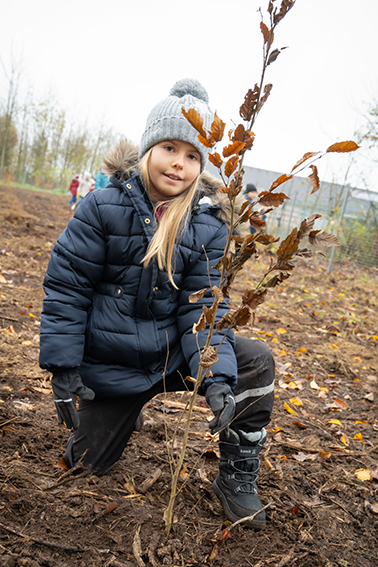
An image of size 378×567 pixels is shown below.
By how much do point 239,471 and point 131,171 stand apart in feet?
4.78

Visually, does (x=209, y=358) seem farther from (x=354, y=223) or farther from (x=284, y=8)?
(x=354, y=223)

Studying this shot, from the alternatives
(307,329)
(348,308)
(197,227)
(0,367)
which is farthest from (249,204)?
(348,308)

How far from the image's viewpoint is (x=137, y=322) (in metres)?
1.97

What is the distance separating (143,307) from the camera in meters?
1.95

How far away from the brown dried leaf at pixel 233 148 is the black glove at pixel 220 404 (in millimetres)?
897

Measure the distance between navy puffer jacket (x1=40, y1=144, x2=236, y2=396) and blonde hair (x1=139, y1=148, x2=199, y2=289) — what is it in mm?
37

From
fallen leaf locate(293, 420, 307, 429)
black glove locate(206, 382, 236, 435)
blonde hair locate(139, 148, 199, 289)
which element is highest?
blonde hair locate(139, 148, 199, 289)

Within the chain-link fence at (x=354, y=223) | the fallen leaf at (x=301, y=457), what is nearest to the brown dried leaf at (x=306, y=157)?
the fallen leaf at (x=301, y=457)

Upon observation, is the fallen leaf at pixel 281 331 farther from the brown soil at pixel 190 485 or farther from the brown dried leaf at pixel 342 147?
the brown dried leaf at pixel 342 147

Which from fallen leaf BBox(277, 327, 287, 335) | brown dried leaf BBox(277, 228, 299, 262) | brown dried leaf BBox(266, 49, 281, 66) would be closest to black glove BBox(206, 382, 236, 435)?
brown dried leaf BBox(277, 228, 299, 262)

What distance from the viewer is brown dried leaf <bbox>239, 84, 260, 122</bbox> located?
4.07 feet

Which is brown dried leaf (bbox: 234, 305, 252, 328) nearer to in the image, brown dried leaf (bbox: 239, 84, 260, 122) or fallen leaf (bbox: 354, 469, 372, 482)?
brown dried leaf (bbox: 239, 84, 260, 122)

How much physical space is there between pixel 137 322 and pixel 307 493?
1.20 metres

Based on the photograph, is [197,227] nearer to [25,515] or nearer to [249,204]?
[249,204]
